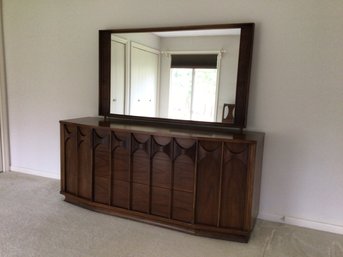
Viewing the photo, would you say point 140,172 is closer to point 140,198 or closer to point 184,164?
point 140,198

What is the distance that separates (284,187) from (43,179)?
2.82 metres

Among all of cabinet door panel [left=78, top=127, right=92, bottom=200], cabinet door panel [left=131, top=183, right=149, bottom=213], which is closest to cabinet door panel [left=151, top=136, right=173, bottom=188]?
cabinet door panel [left=131, top=183, right=149, bottom=213]

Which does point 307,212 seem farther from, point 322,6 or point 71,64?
point 71,64

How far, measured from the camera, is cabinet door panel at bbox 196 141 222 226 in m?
2.17

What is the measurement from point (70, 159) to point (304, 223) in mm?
2303

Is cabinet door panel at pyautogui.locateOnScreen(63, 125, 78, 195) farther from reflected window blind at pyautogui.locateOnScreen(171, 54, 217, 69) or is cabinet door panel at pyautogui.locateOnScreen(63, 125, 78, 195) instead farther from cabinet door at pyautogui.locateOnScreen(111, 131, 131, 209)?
reflected window blind at pyautogui.locateOnScreen(171, 54, 217, 69)

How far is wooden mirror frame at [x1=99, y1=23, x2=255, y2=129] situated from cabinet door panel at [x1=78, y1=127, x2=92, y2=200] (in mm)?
455

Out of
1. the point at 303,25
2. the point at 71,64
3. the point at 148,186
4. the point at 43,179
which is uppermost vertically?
the point at 303,25

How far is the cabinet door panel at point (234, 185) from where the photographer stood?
2.12 m

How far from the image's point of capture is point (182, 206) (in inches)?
90.9

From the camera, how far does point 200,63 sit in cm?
257

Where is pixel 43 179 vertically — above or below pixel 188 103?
below

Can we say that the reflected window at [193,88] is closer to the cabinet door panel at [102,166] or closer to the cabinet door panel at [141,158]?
the cabinet door panel at [141,158]

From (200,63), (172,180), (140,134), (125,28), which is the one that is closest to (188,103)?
(200,63)
